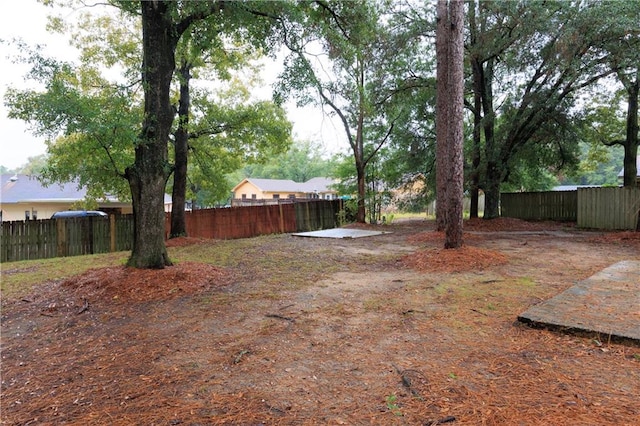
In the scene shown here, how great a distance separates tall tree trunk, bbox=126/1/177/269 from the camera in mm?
5230

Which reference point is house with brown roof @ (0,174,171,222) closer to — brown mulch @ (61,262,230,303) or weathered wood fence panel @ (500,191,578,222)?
brown mulch @ (61,262,230,303)

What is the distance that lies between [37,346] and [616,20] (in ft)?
38.3

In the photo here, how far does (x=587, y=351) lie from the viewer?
257 cm

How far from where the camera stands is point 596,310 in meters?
3.28

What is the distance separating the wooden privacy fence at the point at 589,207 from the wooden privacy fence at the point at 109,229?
34.0 feet

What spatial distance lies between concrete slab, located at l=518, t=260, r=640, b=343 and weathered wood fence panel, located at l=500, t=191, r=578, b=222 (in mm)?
12746

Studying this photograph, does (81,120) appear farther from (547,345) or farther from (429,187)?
(429,187)

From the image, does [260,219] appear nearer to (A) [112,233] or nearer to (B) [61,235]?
(A) [112,233]

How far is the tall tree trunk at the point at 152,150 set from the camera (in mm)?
5230

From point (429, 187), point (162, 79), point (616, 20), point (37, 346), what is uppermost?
point (616, 20)

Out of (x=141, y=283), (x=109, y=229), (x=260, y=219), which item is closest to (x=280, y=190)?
(x=260, y=219)

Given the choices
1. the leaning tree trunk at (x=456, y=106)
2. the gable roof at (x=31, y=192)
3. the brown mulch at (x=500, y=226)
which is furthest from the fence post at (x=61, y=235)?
the brown mulch at (x=500, y=226)

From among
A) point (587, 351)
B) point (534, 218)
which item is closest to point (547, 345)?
point (587, 351)

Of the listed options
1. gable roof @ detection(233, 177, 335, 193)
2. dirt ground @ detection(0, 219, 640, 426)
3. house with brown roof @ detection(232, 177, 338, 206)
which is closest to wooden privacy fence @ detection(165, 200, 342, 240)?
dirt ground @ detection(0, 219, 640, 426)
